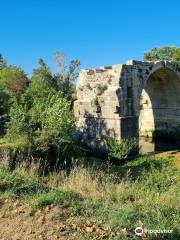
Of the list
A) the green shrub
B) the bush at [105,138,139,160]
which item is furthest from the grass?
the green shrub

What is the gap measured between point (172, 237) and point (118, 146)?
10740mm

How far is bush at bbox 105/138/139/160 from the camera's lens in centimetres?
1430

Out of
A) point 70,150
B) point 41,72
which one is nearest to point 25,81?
point 41,72

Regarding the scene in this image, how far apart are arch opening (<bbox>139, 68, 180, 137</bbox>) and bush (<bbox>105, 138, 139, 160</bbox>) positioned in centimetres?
733

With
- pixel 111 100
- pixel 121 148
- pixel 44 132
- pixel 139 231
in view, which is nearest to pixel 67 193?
pixel 139 231

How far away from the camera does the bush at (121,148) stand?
14303 millimetres

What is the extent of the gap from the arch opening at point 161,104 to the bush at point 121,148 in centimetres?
733

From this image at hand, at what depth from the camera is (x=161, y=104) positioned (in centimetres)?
2275

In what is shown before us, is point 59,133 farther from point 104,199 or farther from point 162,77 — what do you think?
point 162,77

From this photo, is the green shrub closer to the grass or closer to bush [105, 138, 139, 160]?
bush [105, 138, 139, 160]

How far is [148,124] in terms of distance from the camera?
2367cm

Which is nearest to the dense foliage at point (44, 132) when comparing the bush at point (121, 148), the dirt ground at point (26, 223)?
the bush at point (121, 148)

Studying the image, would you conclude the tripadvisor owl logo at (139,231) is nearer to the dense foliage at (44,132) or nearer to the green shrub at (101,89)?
the dense foliage at (44,132)

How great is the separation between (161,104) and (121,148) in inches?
359
